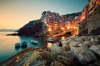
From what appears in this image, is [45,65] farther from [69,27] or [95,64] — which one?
[69,27]

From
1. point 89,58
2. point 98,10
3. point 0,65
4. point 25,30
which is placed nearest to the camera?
point 89,58

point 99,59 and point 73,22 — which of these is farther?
point 73,22

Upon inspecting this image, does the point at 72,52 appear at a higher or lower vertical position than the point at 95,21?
lower

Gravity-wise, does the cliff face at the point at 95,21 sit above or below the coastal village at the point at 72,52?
above

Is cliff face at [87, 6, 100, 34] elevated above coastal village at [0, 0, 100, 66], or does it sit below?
above

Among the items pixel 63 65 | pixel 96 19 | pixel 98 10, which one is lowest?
pixel 63 65

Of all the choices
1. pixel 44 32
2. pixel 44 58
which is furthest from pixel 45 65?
pixel 44 32

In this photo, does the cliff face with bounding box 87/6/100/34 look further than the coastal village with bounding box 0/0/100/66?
Yes

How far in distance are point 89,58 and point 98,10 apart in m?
13.8

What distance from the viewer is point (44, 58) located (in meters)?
5.79

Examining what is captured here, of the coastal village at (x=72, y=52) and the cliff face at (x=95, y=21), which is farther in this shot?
the cliff face at (x=95, y=21)

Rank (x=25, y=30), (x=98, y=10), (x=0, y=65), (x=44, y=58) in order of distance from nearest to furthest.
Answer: (x=44, y=58) → (x=0, y=65) → (x=98, y=10) → (x=25, y=30)

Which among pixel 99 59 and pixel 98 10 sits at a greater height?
pixel 98 10

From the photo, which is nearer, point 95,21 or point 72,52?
point 72,52
